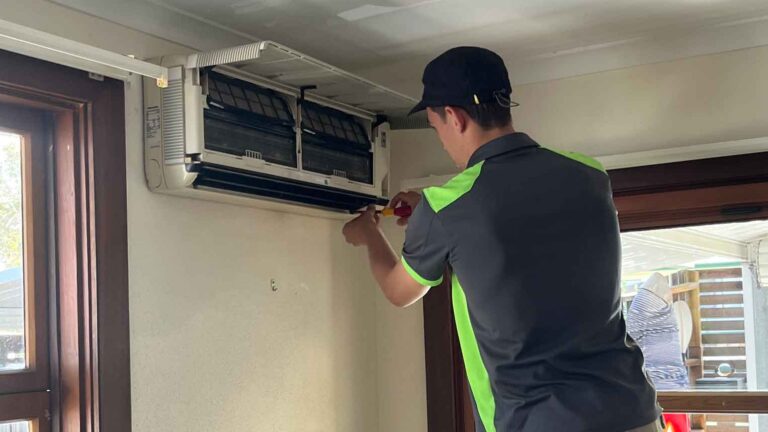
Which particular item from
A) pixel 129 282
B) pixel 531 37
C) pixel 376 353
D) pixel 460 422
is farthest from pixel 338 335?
pixel 531 37

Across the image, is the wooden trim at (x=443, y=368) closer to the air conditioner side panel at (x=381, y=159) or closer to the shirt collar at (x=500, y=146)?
the air conditioner side panel at (x=381, y=159)

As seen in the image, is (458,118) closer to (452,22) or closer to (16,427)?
(452,22)

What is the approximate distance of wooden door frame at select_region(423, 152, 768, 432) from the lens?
93.2 inches

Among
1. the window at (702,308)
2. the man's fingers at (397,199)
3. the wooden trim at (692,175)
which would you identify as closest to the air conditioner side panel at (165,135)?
the man's fingers at (397,199)

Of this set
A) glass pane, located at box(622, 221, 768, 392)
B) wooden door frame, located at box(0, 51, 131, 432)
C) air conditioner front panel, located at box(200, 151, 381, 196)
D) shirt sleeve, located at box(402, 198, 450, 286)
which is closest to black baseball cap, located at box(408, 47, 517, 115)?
shirt sleeve, located at box(402, 198, 450, 286)

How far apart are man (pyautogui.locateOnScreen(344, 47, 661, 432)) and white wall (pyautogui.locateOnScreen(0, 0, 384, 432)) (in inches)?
28.5

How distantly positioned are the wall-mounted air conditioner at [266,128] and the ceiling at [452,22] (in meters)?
0.15

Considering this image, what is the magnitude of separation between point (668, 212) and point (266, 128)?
1181 mm

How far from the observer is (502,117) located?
1632 millimetres

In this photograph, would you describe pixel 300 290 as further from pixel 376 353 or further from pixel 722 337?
pixel 722 337

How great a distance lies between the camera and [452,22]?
2.26 m

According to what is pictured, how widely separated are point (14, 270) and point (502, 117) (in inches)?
42.1

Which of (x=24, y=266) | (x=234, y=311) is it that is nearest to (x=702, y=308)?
(x=234, y=311)

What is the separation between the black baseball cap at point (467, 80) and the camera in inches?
63.3
